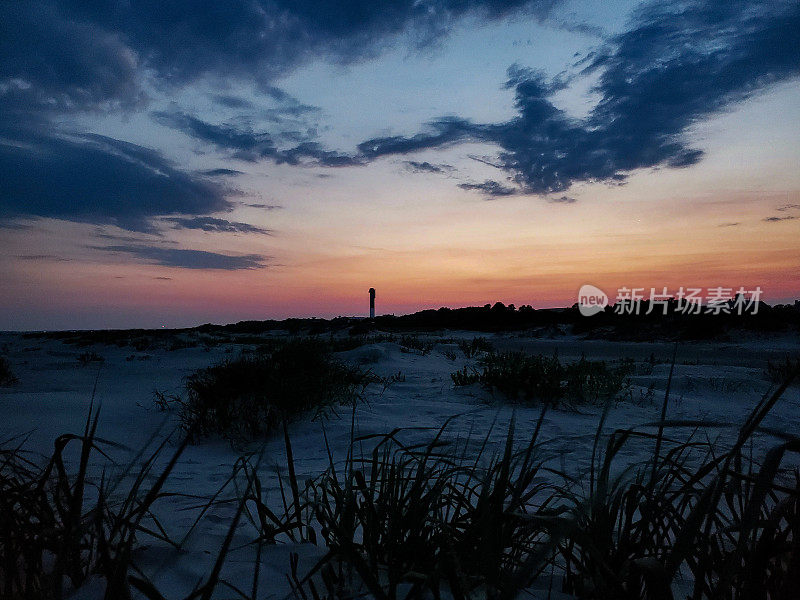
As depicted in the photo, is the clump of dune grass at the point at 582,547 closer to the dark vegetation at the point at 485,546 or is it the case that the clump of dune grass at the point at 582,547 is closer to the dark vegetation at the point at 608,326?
the dark vegetation at the point at 485,546

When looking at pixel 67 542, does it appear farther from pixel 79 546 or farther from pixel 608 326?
pixel 608 326

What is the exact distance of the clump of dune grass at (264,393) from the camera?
169 inches

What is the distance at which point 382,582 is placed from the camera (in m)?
1.58

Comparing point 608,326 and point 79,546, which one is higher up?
point 608,326

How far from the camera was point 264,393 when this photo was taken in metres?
4.73

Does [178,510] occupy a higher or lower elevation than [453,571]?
lower

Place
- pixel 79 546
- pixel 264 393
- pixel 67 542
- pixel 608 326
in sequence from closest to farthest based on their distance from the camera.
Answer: pixel 67 542, pixel 79 546, pixel 264 393, pixel 608 326

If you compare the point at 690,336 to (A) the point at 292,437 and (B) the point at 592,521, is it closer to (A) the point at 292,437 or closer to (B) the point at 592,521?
(A) the point at 292,437

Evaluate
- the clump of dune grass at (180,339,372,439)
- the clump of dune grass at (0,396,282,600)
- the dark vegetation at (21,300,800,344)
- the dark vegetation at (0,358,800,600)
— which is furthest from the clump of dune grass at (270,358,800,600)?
the dark vegetation at (21,300,800,344)

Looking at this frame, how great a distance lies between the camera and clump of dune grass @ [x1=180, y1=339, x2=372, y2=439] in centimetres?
430

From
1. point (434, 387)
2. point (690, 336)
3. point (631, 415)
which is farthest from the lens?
point (690, 336)

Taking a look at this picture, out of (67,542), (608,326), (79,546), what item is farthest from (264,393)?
(608,326)

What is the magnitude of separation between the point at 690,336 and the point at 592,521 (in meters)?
19.1

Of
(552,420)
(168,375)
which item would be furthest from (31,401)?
(552,420)
